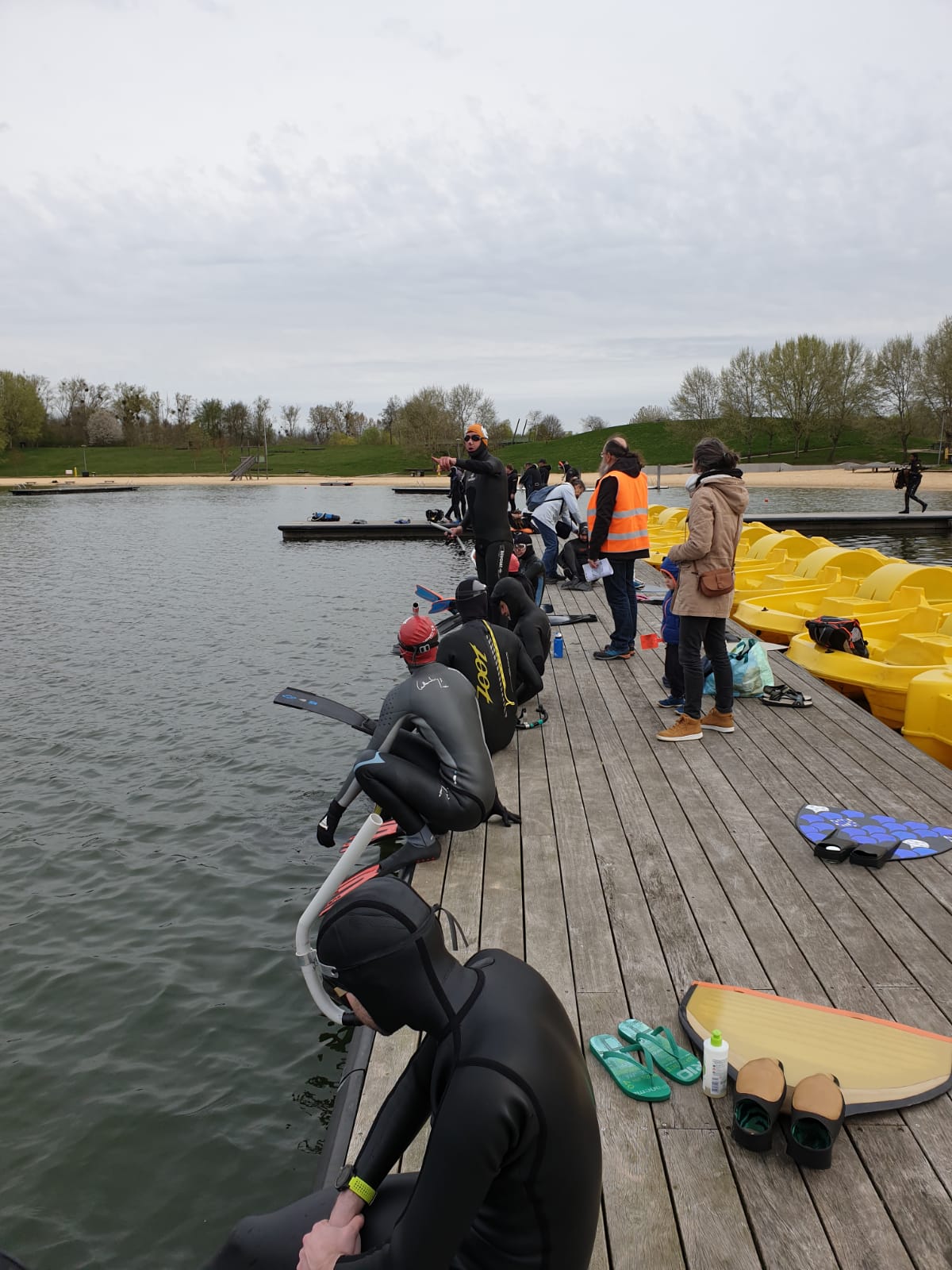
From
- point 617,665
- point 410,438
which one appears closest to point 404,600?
point 617,665

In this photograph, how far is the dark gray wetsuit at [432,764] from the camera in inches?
169

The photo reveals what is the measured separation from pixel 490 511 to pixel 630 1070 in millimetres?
6679

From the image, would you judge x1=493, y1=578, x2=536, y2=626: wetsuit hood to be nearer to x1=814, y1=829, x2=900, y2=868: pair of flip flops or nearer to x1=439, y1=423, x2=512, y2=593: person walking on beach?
x1=439, y1=423, x2=512, y2=593: person walking on beach

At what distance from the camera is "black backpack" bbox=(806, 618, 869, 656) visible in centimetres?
823

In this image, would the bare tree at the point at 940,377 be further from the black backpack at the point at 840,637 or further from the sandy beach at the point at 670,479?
the black backpack at the point at 840,637

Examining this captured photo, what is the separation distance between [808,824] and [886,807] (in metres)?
0.57

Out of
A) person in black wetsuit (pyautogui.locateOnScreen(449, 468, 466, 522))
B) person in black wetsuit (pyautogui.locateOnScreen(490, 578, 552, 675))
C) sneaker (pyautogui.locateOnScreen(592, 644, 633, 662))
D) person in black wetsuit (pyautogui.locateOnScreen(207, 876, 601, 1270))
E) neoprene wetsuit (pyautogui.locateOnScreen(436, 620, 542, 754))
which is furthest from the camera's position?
person in black wetsuit (pyautogui.locateOnScreen(449, 468, 466, 522))

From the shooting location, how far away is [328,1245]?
188 cm

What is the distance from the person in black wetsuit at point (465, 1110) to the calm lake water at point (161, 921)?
1.98m

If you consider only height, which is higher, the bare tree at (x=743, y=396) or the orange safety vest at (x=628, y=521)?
the bare tree at (x=743, y=396)

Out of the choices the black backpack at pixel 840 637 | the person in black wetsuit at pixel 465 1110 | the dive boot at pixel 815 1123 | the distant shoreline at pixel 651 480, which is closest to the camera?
the person in black wetsuit at pixel 465 1110

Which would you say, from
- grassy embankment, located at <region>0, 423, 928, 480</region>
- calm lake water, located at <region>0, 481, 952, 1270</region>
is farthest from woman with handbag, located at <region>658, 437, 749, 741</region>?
grassy embankment, located at <region>0, 423, 928, 480</region>

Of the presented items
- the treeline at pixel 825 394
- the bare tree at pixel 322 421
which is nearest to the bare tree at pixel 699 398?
the treeline at pixel 825 394

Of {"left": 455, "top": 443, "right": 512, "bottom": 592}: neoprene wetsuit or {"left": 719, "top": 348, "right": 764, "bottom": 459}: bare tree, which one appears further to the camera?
{"left": 719, "top": 348, "right": 764, "bottom": 459}: bare tree
